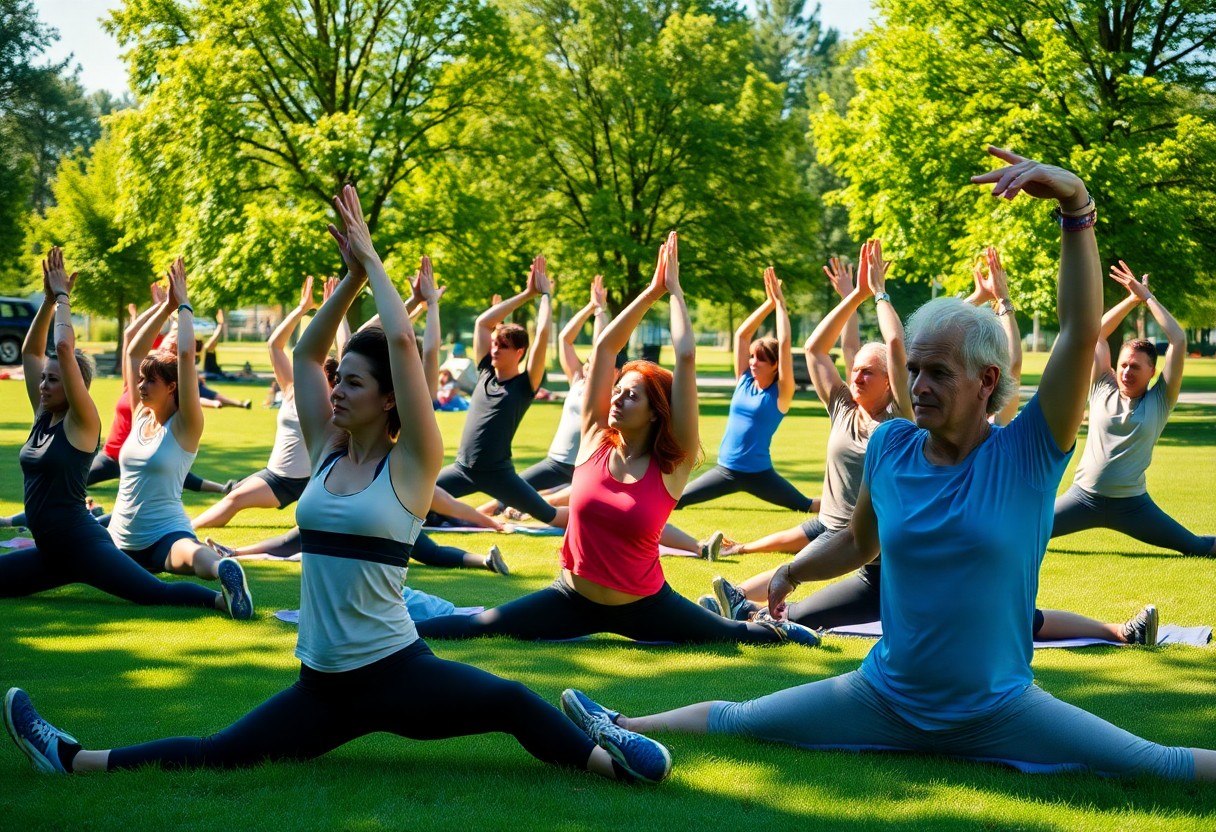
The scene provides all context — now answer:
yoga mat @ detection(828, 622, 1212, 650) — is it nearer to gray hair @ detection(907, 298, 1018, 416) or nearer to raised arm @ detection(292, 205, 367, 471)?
gray hair @ detection(907, 298, 1018, 416)

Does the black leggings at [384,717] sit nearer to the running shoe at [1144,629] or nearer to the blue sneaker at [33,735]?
the blue sneaker at [33,735]

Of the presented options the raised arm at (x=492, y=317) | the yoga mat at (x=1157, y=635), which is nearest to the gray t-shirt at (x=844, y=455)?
the yoga mat at (x=1157, y=635)

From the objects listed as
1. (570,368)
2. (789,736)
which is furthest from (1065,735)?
(570,368)

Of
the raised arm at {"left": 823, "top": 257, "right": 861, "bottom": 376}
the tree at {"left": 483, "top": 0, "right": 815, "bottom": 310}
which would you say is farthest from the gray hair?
the tree at {"left": 483, "top": 0, "right": 815, "bottom": 310}

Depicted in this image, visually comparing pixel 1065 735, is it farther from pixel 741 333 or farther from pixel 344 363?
pixel 741 333

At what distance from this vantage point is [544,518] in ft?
38.3

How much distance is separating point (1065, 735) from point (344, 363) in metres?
3.08

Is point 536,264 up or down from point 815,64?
down

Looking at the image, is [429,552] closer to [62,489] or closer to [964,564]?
[62,489]

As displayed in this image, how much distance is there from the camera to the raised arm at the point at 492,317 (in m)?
10.5

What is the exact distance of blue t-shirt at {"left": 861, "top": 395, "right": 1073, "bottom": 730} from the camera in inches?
168

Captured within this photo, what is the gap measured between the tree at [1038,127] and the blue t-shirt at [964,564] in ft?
69.3

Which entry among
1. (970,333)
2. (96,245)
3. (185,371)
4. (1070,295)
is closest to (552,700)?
(970,333)

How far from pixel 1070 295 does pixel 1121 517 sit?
21.0 ft
